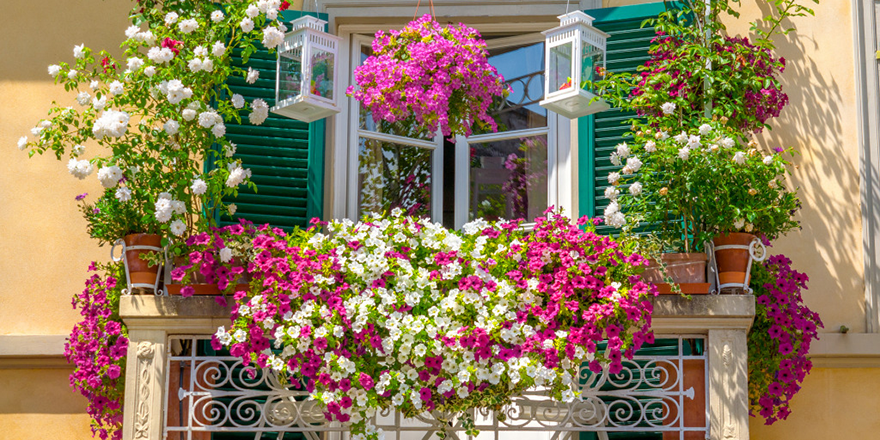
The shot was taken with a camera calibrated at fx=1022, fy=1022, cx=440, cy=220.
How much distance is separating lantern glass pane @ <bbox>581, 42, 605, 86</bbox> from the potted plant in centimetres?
149

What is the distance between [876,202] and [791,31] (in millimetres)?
1059

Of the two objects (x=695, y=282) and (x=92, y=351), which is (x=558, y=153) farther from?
(x=92, y=351)

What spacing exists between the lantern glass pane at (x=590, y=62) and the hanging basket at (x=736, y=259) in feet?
3.37

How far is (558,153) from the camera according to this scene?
5.91 metres

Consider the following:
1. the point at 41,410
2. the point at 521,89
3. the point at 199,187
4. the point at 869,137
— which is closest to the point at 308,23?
the point at 199,187

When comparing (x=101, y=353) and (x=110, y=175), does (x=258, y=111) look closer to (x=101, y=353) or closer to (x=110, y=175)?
(x=110, y=175)

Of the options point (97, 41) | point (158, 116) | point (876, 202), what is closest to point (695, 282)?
point (876, 202)

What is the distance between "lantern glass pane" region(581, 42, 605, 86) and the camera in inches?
198

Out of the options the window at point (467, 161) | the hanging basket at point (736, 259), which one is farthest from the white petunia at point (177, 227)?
the hanging basket at point (736, 259)

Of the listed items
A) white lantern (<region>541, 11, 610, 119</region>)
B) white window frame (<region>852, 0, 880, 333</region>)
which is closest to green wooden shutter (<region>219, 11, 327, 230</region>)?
white lantern (<region>541, 11, 610, 119</region>)

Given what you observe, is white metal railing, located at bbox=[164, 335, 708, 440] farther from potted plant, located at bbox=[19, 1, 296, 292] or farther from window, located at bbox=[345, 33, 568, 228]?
window, located at bbox=[345, 33, 568, 228]

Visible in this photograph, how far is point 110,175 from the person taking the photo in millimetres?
4676

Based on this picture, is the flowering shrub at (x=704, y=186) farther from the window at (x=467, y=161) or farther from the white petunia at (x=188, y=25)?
the white petunia at (x=188, y=25)

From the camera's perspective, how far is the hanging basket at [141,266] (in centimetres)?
484
